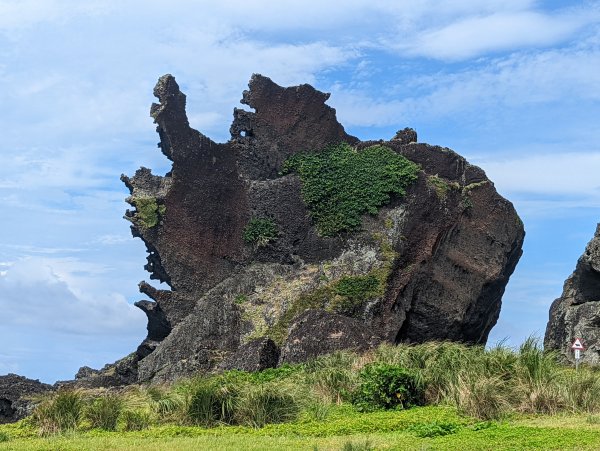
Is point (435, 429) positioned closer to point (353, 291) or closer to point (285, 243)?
point (353, 291)

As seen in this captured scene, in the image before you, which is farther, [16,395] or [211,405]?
[16,395]

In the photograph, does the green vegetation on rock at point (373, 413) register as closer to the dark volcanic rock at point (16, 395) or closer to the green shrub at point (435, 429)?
the green shrub at point (435, 429)

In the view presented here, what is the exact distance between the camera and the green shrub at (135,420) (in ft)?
55.3

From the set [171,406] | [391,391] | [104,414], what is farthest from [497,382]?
[104,414]

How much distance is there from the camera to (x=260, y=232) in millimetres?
34812

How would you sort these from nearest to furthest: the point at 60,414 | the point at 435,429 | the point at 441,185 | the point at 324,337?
the point at 435,429
the point at 60,414
the point at 324,337
the point at 441,185

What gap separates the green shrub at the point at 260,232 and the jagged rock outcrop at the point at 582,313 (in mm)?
11407

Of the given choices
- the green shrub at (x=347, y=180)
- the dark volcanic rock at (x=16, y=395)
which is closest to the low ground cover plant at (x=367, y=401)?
the dark volcanic rock at (x=16, y=395)

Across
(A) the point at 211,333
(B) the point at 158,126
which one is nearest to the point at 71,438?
(A) the point at 211,333

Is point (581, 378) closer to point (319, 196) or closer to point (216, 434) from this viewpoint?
point (216, 434)

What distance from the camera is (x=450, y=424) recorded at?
573 inches

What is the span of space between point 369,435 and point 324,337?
13.0m

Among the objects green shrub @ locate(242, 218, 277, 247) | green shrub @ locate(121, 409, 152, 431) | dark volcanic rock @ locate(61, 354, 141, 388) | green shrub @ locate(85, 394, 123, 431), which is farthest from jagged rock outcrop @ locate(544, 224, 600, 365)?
green shrub @ locate(85, 394, 123, 431)

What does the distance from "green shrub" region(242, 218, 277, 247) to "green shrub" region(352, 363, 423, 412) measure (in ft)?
55.5
